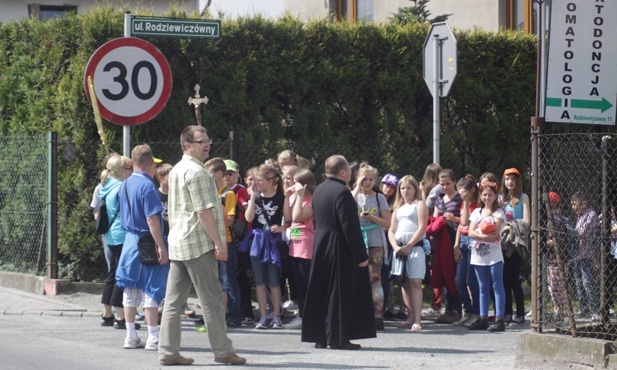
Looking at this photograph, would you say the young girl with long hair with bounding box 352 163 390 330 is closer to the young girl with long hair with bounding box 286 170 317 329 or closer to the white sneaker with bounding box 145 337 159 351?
the young girl with long hair with bounding box 286 170 317 329

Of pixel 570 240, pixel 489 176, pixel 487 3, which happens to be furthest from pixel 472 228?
pixel 487 3

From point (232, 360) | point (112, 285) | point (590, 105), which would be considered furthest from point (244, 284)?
point (590, 105)

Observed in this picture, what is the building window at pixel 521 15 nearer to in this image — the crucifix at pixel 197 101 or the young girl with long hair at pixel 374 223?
the crucifix at pixel 197 101

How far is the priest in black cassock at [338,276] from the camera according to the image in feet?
33.6

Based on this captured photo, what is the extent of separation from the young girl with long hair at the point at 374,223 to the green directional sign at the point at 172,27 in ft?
8.11

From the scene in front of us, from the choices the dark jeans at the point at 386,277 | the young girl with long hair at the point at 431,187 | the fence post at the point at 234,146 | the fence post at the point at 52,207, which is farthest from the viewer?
the fence post at the point at 52,207

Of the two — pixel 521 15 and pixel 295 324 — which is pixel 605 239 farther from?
pixel 521 15

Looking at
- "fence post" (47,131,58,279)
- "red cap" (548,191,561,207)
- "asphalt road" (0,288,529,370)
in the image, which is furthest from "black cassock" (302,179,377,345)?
"fence post" (47,131,58,279)

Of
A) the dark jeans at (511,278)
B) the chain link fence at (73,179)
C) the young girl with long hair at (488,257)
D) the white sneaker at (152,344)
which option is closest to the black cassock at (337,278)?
the white sneaker at (152,344)

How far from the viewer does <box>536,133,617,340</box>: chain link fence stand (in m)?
9.02

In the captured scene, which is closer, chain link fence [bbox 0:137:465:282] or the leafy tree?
chain link fence [bbox 0:137:465:282]

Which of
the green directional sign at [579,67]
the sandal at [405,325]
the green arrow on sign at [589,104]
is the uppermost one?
the green directional sign at [579,67]

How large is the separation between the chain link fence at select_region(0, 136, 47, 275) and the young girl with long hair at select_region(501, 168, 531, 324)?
19.1 feet

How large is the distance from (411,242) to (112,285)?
3235mm
